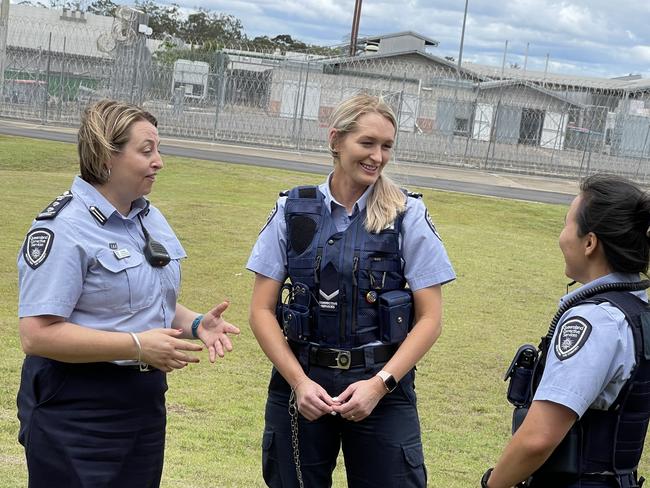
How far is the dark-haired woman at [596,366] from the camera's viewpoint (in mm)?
2492

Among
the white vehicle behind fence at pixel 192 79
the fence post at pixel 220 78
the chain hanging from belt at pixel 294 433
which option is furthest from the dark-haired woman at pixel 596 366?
the white vehicle behind fence at pixel 192 79

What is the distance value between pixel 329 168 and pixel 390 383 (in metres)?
18.5

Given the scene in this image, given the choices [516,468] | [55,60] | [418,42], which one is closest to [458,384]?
[516,468]

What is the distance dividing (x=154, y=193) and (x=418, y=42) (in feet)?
118

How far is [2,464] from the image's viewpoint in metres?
4.79

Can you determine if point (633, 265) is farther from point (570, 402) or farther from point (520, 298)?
point (520, 298)

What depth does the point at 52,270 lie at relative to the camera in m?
2.84

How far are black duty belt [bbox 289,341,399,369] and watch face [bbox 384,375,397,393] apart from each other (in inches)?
3.9

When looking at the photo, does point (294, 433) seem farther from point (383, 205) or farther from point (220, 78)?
point (220, 78)

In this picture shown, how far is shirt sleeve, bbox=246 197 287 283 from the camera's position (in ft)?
11.1

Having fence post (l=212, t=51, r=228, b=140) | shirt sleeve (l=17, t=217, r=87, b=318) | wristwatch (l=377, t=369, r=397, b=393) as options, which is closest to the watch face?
wristwatch (l=377, t=369, r=397, b=393)

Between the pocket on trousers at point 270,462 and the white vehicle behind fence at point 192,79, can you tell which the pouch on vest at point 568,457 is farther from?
the white vehicle behind fence at point 192,79

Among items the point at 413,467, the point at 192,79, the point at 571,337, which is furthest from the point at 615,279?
the point at 192,79

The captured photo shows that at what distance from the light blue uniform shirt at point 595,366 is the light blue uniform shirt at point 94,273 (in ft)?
4.23
